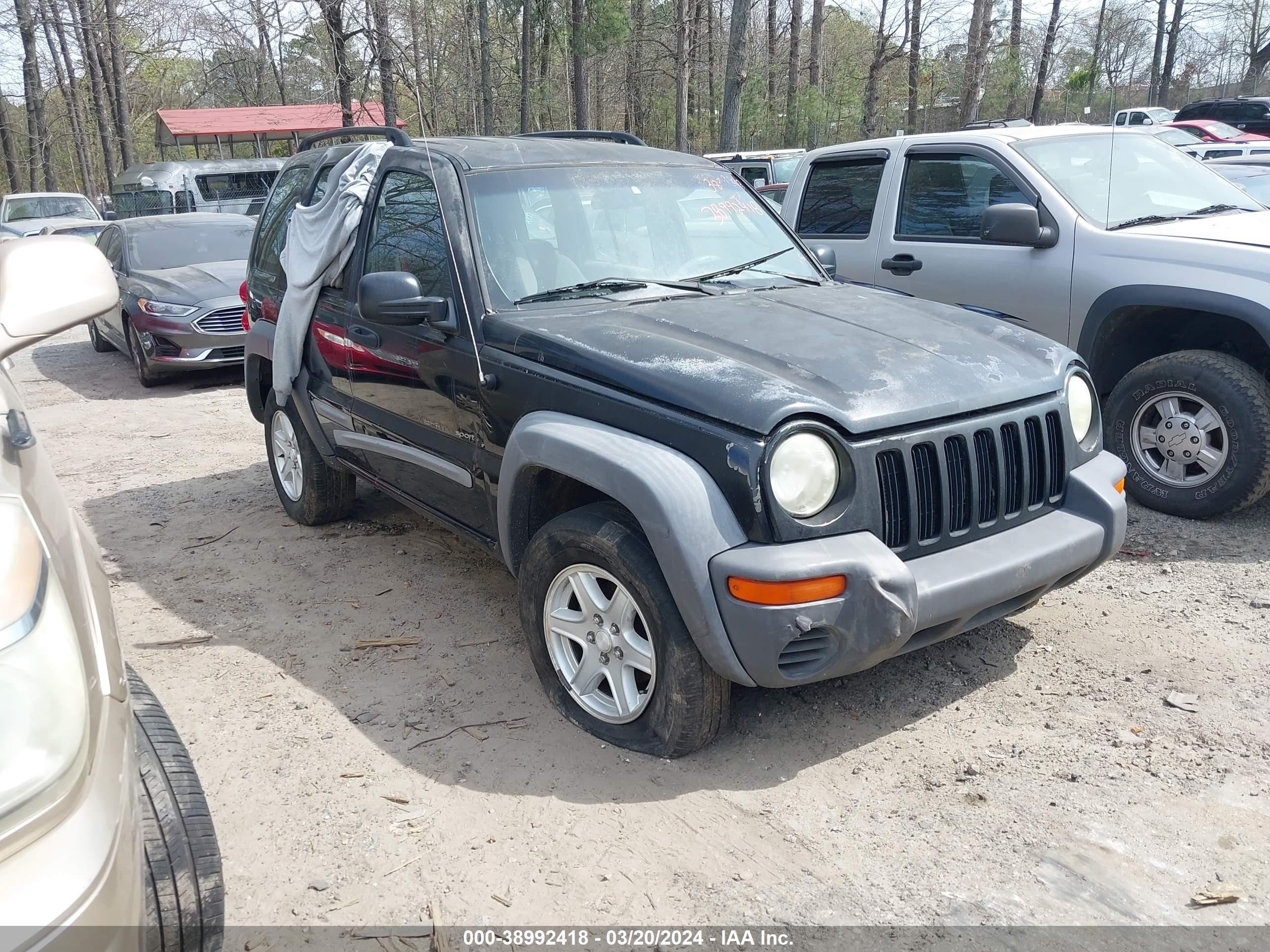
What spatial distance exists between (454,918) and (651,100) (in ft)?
109

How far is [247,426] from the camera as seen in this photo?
8.49 m

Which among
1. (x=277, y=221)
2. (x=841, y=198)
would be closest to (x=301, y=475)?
(x=277, y=221)

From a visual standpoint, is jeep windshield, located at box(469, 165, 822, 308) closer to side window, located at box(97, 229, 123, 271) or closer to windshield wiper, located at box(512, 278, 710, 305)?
windshield wiper, located at box(512, 278, 710, 305)

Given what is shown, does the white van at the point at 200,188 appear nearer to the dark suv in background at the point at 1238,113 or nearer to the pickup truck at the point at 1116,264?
the pickup truck at the point at 1116,264

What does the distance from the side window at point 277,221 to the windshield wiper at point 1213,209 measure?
4.82 metres

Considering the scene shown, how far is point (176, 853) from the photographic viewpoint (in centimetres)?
212

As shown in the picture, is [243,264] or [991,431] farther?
[243,264]

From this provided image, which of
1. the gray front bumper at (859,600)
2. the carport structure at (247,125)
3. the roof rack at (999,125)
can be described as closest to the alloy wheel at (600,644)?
the gray front bumper at (859,600)

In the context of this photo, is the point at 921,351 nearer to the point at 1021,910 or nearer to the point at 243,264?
the point at 1021,910

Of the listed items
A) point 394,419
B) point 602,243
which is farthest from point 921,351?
point 394,419

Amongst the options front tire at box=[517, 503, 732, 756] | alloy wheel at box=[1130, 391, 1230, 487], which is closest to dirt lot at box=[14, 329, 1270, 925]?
front tire at box=[517, 503, 732, 756]

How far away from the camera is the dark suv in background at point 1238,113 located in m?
21.6

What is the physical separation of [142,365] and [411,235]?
7.34 meters

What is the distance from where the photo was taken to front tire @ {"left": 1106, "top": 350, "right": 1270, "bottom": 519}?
15.8 feet
